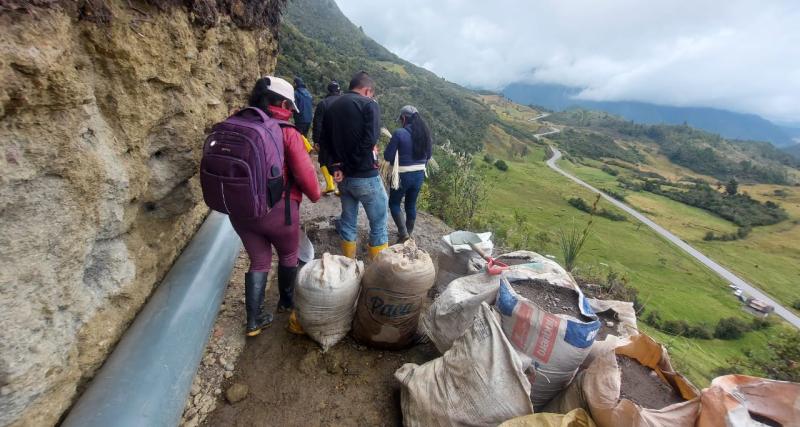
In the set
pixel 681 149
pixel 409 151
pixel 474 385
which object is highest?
pixel 409 151

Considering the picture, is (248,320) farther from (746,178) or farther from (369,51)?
(746,178)

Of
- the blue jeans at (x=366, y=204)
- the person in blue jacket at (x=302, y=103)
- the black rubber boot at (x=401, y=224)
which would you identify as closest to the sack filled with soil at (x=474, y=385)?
the blue jeans at (x=366, y=204)

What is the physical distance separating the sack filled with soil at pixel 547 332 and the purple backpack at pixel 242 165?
1.53 meters

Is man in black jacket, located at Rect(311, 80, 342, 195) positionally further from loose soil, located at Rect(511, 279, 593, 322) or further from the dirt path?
loose soil, located at Rect(511, 279, 593, 322)

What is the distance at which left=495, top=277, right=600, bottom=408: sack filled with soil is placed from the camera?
1.94m

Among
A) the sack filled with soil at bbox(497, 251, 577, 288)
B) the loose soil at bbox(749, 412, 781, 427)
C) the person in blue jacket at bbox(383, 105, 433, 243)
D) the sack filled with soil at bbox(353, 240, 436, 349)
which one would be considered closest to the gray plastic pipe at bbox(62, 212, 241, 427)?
the sack filled with soil at bbox(353, 240, 436, 349)

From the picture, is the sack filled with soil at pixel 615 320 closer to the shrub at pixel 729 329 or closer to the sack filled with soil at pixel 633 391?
the sack filled with soil at pixel 633 391

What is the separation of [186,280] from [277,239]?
27.5 inches

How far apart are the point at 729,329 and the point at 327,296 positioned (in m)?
29.7

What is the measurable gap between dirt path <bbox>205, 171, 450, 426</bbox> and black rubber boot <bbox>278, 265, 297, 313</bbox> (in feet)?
0.29

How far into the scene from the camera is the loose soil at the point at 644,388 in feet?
5.96

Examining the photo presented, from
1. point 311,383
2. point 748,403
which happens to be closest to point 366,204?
point 311,383

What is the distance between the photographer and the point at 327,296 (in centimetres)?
245

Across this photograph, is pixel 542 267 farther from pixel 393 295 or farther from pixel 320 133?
pixel 320 133
